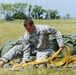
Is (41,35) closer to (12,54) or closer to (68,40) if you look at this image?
(12,54)

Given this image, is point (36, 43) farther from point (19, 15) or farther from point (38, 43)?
point (19, 15)

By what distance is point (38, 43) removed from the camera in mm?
7453

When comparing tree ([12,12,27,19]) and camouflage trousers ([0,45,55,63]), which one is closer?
camouflage trousers ([0,45,55,63])

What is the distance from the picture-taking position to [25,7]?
3903 inches

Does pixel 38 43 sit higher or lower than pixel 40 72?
higher

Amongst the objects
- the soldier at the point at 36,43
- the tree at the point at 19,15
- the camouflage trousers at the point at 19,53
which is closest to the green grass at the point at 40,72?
the soldier at the point at 36,43

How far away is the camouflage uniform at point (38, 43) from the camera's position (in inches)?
286

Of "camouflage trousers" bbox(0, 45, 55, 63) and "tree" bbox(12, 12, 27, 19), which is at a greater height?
"camouflage trousers" bbox(0, 45, 55, 63)

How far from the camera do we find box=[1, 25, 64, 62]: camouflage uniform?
7262mm

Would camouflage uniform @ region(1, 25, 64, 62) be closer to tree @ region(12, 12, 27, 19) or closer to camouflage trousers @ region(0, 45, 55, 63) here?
camouflage trousers @ region(0, 45, 55, 63)

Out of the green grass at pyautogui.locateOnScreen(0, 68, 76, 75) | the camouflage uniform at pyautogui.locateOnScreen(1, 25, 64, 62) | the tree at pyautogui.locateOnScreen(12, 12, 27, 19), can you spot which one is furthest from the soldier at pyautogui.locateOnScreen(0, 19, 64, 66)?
the tree at pyautogui.locateOnScreen(12, 12, 27, 19)

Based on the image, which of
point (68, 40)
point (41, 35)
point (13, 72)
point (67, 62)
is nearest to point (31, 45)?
point (41, 35)

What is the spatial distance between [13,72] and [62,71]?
924 millimetres

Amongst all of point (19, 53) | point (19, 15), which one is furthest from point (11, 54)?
point (19, 15)
